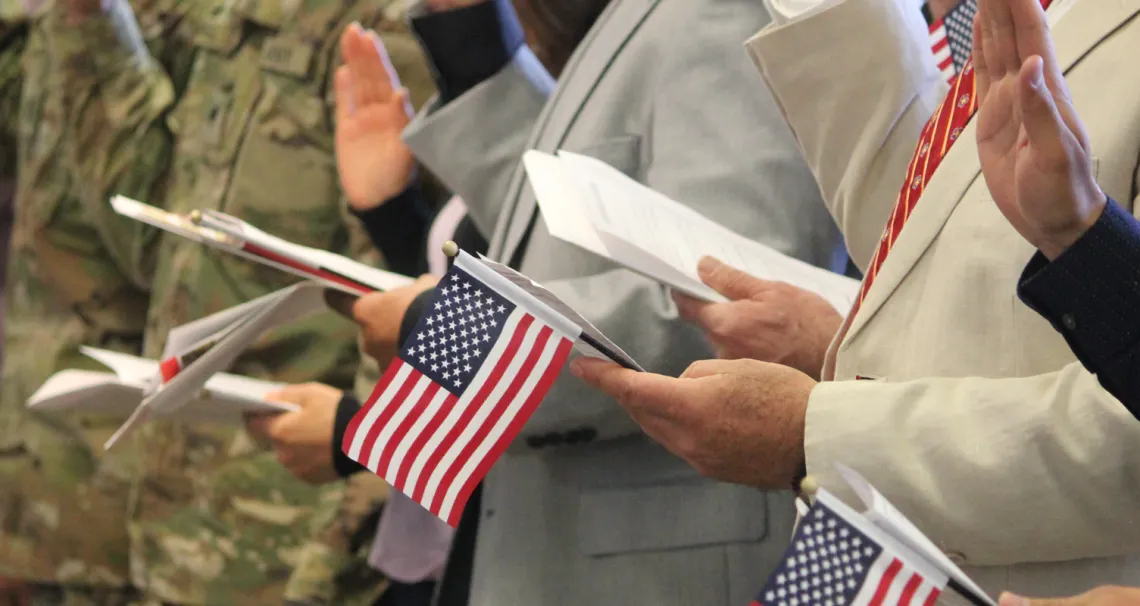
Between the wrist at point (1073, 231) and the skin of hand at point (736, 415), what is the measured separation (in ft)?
0.61

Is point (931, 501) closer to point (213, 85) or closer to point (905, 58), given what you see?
point (905, 58)

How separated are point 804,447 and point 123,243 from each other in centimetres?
213

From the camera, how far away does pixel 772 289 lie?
1010 mm

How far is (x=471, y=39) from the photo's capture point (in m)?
1.39

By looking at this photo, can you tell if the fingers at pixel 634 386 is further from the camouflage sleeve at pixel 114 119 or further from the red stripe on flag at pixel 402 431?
the camouflage sleeve at pixel 114 119

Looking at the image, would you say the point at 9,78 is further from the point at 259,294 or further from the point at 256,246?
the point at 256,246

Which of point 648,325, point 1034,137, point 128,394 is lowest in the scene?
point 128,394

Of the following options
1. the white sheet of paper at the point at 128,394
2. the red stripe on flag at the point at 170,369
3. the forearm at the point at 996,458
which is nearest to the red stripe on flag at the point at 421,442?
the forearm at the point at 996,458

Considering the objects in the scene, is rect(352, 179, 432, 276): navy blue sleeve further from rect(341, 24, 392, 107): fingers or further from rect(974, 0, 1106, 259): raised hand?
rect(974, 0, 1106, 259): raised hand

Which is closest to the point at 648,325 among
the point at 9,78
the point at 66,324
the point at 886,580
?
the point at 886,580

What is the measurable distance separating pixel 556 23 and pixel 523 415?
78 centimetres

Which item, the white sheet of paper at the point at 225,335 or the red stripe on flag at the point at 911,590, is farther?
the white sheet of paper at the point at 225,335

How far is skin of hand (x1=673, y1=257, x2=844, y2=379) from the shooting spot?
3.24 feet

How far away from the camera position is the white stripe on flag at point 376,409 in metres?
0.80
